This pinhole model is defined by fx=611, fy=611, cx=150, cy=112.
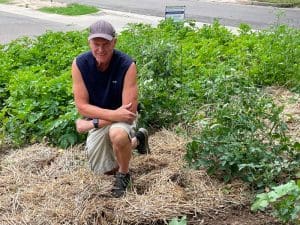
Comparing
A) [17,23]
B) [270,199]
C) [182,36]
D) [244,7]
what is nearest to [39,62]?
[182,36]

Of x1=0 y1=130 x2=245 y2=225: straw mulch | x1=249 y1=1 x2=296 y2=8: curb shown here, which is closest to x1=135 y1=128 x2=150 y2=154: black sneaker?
x1=0 y1=130 x2=245 y2=225: straw mulch

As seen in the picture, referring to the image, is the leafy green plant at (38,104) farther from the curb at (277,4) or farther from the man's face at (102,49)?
the curb at (277,4)

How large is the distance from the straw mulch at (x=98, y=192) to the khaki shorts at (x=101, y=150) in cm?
8

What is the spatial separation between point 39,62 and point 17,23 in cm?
887

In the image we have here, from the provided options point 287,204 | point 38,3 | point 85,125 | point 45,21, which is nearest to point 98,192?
point 85,125

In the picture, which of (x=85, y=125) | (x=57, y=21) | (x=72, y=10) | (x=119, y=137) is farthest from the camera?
(x=72, y=10)

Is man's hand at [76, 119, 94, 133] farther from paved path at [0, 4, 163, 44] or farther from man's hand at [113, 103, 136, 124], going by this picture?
paved path at [0, 4, 163, 44]

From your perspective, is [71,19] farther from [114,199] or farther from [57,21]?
[114,199]

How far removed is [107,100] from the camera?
169 inches

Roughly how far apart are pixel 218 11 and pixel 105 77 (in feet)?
46.1

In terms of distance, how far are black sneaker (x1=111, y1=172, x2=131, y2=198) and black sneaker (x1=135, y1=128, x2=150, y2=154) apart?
405 mm

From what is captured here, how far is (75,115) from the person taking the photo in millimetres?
5141

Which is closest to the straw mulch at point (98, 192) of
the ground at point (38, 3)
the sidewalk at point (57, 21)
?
the sidewalk at point (57, 21)

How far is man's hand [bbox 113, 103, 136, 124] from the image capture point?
4148mm
